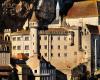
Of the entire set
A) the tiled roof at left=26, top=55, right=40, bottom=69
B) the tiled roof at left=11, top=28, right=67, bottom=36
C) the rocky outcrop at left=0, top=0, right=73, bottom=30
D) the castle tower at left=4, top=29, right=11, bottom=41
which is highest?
the rocky outcrop at left=0, top=0, right=73, bottom=30

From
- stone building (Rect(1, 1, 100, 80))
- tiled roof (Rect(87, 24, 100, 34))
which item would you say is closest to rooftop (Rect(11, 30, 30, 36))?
stone building (Rect(1, 1, 100, 80))

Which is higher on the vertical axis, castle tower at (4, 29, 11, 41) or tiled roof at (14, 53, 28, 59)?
castle tower at (4, 29, 11, 41)

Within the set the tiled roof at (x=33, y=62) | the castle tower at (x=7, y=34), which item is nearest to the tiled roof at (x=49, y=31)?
the castle tower at (x=7, y=34)

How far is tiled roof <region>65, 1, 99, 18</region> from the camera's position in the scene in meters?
130

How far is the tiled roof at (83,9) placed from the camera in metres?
130

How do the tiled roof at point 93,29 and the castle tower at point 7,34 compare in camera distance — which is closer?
the tiled roof at point 93,29

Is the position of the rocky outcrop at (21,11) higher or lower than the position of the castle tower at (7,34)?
higher

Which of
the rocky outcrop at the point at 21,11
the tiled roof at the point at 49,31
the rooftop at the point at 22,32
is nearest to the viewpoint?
the tiled roof at the point at 49,31

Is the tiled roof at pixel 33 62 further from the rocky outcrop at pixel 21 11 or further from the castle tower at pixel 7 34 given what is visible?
the rocky outcrop at pixel 21 11

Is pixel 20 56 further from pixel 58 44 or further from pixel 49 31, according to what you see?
pixel 49 31

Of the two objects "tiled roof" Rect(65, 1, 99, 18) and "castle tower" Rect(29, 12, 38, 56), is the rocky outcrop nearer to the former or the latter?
"tiled roof" Rect(65, 1, 99, 18)

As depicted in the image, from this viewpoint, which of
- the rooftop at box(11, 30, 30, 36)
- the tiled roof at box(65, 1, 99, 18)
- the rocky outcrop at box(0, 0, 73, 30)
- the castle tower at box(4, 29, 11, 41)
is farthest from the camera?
the rocky outcrop at box(0, 0, 73, 30)

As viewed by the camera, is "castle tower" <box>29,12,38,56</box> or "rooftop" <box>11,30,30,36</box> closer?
"castle tower" <box>29,12,38,56</box>

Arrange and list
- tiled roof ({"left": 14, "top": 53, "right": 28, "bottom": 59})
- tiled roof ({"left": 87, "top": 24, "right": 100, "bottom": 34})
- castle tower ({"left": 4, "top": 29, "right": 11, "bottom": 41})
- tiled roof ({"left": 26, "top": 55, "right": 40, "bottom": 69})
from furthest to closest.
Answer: castle tower ({"left": 4, "top": 29, "right": 11, "bottom": 41}), tiled roof ({"left": 87, "top": 24, "right": 100, "bottom": 34}), tiled roof ({"left": 14, "top": 53, "right": 28, "bottom": 59}), tiled roof ({"left": 26, "top": 55, "right": 40, "bottom": 69})
